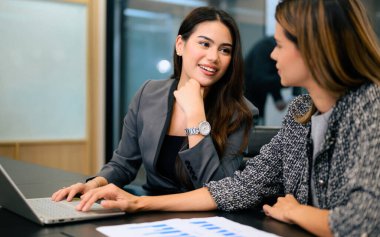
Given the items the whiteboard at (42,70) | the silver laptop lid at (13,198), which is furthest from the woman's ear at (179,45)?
the whiteboard at (42,70)

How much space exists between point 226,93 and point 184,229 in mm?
939

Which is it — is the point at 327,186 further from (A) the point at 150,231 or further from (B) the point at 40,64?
(B) the point at 40,64

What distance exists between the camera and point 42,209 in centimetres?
127

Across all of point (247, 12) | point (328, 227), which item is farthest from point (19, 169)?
point (247, 12)

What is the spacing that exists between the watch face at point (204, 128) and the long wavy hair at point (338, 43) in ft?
1.98

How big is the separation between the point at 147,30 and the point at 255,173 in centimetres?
364

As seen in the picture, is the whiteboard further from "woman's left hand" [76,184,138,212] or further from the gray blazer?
"woman's left hand" [76,184,138,212]

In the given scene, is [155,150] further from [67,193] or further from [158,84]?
[67,193]

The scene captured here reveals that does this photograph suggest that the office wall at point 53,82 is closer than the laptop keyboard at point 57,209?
No

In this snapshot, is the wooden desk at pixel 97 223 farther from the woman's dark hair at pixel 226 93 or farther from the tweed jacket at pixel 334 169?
the woman's dark hair at pixel 226 93

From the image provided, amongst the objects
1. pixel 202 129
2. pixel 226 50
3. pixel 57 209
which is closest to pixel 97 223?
pixel 57 209

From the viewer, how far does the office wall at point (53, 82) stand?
14.9 feet

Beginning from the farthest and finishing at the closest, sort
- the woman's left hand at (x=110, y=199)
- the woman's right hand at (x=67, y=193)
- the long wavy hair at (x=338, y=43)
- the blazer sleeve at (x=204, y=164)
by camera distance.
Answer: the blazer sleeve at (x=204, y=164), the woman's right hand at (x=67, y=193), the woman's left hand at (x=110, y=199), the long wavy hair at (x=338, y=43)

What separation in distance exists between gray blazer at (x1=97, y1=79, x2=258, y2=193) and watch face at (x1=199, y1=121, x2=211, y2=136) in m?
0.02
